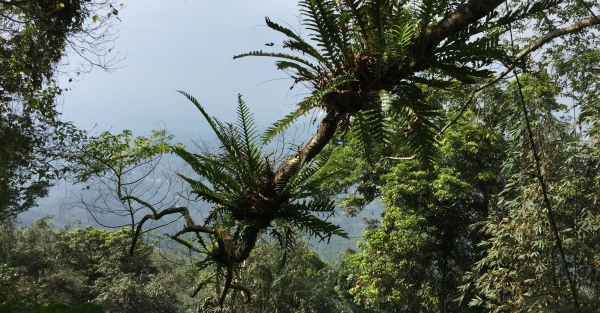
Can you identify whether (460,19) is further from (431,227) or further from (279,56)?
(431,227)

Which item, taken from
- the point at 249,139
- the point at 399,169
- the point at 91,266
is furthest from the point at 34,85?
the point at 91,266

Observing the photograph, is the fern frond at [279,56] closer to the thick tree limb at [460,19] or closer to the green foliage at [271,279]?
the thick tree limb at [460,19]

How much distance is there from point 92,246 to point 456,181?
13845mm

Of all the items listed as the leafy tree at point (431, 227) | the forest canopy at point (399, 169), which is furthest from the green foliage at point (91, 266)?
A: the leafy tree at point (431, 227)

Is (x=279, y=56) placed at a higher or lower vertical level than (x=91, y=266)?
lower

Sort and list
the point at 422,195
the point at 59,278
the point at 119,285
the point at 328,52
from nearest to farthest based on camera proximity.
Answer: the point at 328,52 → the point at 422,195 → the point at 119,285 → the point at 59,278

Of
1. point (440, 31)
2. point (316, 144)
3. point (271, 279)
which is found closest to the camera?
point (440, 31)

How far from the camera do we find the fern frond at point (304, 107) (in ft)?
3.16

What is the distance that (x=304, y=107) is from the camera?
1059 millimetres

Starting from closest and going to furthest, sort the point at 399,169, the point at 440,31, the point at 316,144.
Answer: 1. the point at 440,31
2. the point at 316,144
3. the point at 399,169

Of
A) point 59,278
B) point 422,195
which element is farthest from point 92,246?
point 422,195

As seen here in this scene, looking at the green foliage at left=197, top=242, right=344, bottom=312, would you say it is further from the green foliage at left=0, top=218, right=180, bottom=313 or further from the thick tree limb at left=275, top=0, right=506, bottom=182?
the thick tree limb at left=275, top=0, right=506, bottom=182

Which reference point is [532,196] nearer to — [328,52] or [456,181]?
[456,181]

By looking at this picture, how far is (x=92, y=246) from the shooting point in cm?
1451
